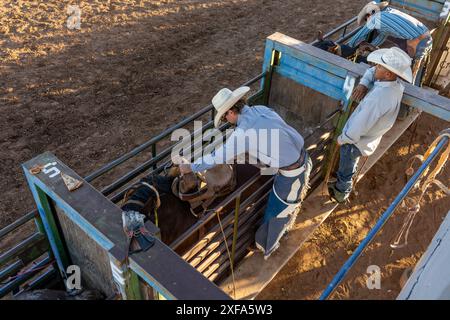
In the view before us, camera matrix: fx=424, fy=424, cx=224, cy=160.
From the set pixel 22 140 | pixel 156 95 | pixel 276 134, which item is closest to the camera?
pixel 276 134

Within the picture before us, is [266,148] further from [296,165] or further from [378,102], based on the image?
[378,102]

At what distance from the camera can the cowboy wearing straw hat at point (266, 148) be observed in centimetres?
446

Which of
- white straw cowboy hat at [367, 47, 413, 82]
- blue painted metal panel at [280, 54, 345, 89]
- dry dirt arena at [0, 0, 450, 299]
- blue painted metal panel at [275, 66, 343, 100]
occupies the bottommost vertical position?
dry dirt arena at [0, 0, 450, 299]

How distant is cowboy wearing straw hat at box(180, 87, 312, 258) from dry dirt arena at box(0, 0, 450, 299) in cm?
180

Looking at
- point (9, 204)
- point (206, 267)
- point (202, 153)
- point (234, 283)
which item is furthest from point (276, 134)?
point (9, 204)

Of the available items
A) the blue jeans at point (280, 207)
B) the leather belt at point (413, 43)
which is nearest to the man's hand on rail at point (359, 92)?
the blue jeans at point (280, 207)

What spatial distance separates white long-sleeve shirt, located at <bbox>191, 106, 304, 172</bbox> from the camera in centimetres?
443

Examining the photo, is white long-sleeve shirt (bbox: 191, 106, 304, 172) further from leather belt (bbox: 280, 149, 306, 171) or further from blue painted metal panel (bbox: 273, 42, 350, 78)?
blue painted metal panel (bbox: 273, 42, 350, 78)

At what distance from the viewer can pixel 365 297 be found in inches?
238

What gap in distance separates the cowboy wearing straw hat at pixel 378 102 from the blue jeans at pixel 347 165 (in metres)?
0.01

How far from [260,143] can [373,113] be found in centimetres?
163

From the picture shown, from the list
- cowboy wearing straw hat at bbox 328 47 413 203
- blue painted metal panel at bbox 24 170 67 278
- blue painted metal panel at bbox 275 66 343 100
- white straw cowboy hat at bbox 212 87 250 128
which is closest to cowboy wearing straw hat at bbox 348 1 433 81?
blue painted metal panel at bbox 275 66 343 100

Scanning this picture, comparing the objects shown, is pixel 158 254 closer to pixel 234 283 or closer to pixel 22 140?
pixel 234 283
